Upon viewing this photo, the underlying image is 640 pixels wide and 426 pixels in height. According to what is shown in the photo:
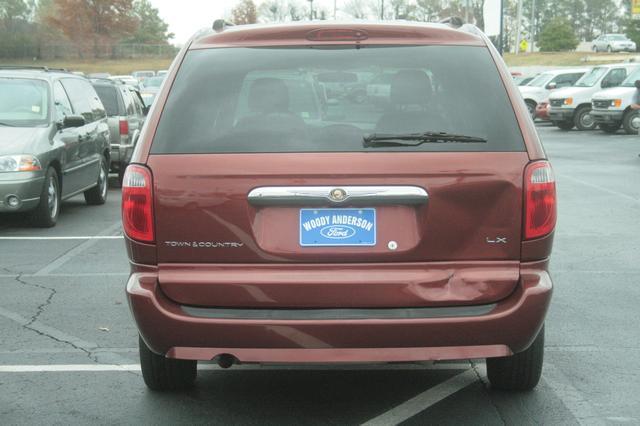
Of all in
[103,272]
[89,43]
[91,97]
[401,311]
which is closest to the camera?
[401,311]

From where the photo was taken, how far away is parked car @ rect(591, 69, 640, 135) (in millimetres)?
28312

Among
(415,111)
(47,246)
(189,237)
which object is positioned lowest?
(47,246)

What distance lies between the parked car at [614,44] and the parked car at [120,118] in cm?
6721

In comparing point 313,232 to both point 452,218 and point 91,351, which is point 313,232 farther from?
point 91,351

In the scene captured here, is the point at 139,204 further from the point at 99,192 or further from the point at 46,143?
the point at 99,192

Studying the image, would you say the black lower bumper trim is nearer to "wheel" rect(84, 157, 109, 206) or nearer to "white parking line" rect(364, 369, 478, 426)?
"white parking line" rect(364, 369, 478, 426)

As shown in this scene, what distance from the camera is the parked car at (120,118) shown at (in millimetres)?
16297

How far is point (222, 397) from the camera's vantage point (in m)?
5.01

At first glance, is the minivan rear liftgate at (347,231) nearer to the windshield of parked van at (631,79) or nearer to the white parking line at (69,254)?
the white parking line at (69,254)

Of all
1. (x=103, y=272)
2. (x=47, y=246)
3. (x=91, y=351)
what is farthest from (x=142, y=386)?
(x=47, y=246)

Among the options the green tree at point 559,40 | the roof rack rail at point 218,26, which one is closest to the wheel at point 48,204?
the roof rack rail at point 218,26

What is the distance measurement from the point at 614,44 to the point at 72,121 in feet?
245

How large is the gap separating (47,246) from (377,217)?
6.74 metres

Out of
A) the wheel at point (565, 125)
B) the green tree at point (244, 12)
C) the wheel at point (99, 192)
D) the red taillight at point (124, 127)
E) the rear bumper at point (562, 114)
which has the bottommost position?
the wheel at point (565, 125)
